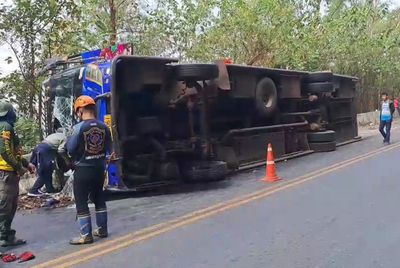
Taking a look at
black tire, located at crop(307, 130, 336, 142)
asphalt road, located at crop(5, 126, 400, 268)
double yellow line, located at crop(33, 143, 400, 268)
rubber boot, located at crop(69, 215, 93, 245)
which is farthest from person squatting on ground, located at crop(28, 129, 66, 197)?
black tire, located at crop(307, 130, 336, 142)

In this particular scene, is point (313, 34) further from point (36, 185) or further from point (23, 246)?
point (23, 246)

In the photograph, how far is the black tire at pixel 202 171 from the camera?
9.62 meters

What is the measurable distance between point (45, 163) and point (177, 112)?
2544 mm

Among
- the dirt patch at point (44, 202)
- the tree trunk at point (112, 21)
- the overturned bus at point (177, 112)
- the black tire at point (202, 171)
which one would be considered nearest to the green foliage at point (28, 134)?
the overturned bus at point (177, 112)

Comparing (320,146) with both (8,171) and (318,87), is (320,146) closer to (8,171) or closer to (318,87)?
(318,87)

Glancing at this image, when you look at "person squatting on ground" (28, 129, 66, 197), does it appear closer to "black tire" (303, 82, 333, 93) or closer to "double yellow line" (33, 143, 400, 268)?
"double yellow line" (33, 143, 400, 268)

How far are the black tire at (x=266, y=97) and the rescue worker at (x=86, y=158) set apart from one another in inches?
255

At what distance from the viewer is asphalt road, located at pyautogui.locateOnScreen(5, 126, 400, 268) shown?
5.06 meters

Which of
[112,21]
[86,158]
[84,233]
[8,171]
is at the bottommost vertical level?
[84,233]

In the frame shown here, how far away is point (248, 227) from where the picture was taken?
20.5 ft

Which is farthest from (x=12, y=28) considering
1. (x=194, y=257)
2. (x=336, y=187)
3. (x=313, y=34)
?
(x=313, y=34)

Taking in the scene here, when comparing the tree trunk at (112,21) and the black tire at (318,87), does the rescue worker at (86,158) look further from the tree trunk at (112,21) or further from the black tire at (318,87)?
the black tire at (318,87)

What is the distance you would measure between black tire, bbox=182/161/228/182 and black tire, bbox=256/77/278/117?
261 cm

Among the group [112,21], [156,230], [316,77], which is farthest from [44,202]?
[316,77]
